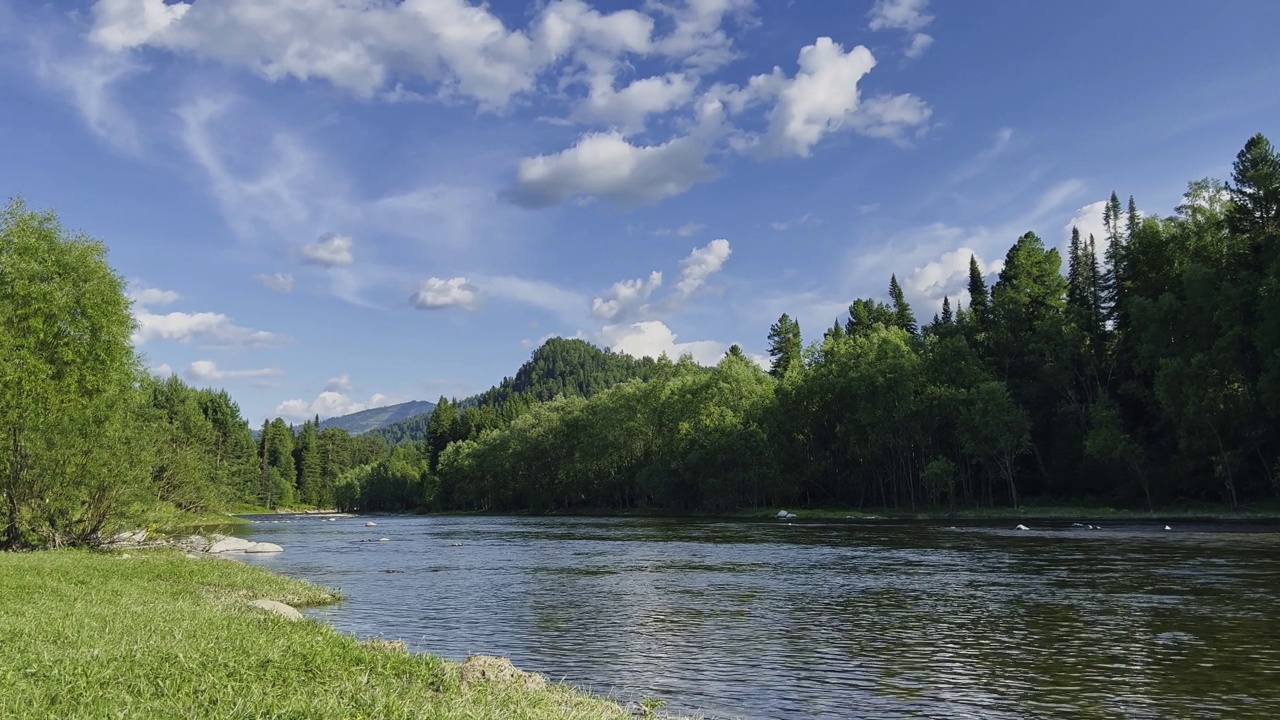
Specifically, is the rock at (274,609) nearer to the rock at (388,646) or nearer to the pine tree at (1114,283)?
the rock at (388,646)

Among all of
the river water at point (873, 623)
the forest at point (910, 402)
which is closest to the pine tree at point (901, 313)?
the forest at point (910, 402)

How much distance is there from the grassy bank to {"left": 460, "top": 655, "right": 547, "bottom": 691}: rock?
101 millimetres

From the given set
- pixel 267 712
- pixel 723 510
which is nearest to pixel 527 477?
pixel 723 510

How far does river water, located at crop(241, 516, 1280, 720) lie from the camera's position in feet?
54.7

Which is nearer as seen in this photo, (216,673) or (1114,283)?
(216,673)

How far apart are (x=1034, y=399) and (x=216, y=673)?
325 ft

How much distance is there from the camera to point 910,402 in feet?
314

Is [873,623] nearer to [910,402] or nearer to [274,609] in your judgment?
[274,609]

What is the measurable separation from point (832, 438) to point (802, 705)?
98.3 meters

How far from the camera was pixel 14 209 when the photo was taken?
4566cm

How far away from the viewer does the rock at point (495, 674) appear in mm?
13648

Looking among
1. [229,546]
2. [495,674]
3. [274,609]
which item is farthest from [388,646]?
[229,546]

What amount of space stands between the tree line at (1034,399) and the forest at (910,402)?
282 mm

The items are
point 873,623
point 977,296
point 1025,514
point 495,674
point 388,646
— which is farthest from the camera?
point 977,296
